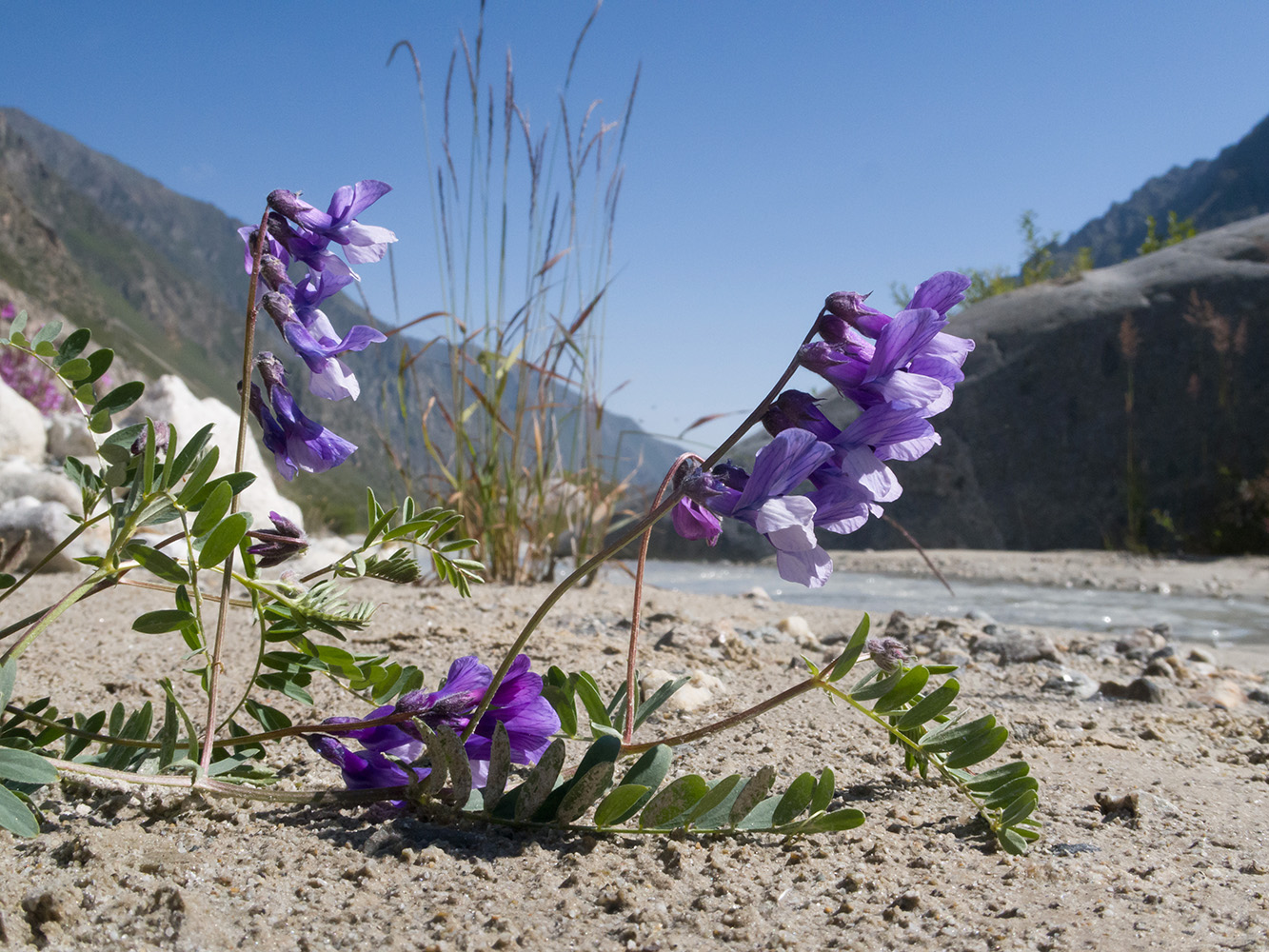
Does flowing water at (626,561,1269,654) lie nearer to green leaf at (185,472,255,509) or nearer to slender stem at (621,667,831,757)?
slender stem at (621,667,831,757)

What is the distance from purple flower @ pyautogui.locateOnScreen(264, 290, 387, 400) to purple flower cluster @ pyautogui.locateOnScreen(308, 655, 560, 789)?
1.29ft

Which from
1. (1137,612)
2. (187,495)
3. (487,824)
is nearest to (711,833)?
(487,824)

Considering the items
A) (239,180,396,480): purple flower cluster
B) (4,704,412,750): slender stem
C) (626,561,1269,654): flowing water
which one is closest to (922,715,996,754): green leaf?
(4,704,412,750): slender stem

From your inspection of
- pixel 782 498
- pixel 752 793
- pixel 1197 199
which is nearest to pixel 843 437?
pixel 782 498

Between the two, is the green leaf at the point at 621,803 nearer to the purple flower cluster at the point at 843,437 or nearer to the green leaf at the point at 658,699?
the green leaf at the point at 658,699

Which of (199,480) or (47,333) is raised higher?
(47,333)

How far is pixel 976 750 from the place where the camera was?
3.80 ft

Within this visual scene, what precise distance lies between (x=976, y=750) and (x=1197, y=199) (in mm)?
96188

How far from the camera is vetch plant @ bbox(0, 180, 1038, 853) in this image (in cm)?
96

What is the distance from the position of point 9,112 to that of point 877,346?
831ft

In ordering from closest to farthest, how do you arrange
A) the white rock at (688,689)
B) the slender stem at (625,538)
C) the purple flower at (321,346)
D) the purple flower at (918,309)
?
the slender stem at (625,538)
the purple flower at (918,309)
the purple flower at (321,346)
the white rock at (688,689)

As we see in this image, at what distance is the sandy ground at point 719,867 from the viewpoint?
94 cm

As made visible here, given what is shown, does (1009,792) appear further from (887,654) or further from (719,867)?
(719,867)

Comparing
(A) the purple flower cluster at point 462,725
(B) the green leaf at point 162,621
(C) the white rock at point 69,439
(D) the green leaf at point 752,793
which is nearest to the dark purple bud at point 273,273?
(B) the green leaf at point 162,621
